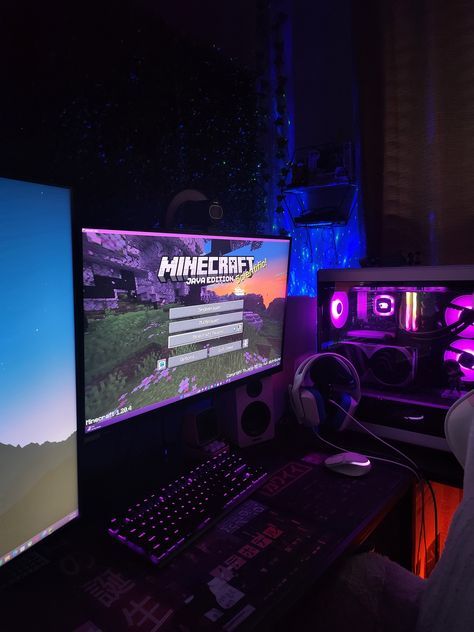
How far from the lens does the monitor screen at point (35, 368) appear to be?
0.66 m

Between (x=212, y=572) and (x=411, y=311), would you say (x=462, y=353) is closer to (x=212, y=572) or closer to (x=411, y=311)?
(x=411, y=311)

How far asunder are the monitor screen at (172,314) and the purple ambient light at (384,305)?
0.92 feet

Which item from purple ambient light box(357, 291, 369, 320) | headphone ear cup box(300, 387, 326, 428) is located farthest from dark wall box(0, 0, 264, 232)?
headphone ear cup box(300, 387, 326, 428)

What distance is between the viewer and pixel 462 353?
1.27 meters

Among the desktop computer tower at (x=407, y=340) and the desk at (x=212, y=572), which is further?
the desktop computer tower at (x=407, y=340)

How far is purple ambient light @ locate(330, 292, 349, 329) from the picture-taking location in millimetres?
1465

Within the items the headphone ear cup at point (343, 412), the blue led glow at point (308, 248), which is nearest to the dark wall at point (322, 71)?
the blue led glow at point (308, 248)

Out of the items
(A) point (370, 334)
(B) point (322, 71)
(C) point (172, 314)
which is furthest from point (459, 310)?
(B) point (322, 71)

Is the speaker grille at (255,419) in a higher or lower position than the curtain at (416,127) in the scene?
lower

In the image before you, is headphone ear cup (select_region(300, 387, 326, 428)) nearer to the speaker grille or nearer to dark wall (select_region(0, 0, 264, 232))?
the speaker grille

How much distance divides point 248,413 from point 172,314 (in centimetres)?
44

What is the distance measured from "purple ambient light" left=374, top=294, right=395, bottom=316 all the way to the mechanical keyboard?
0.61 metres

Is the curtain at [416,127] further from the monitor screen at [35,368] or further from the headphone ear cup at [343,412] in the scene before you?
the monitor screen at [35,368]

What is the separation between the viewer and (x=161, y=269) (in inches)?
39.8
